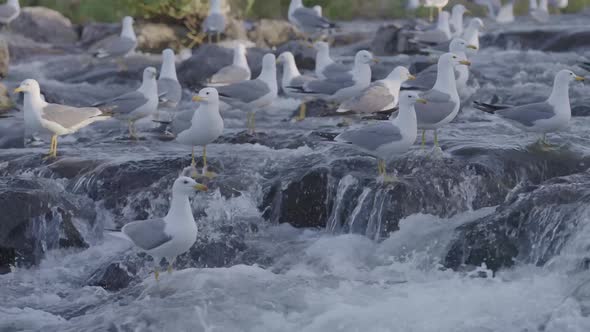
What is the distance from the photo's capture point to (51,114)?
1088 centimetres


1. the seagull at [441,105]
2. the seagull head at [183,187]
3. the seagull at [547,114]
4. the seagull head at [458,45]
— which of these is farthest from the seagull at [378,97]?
the seagull head at [183,187]

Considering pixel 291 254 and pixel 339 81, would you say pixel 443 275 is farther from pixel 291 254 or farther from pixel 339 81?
pixel 339 81

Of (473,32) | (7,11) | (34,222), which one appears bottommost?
(34,222)

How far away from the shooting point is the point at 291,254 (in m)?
9.05

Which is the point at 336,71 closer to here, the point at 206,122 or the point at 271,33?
the point at 206,122

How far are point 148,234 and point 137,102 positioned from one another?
4290 millimetres

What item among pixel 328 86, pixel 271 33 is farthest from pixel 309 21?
pixel 328 86

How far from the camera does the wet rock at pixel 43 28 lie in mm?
21922

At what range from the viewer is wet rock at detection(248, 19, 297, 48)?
20297mm

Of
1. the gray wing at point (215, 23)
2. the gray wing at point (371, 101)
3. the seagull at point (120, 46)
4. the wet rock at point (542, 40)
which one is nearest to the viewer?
the gray wing at point (371, 101)

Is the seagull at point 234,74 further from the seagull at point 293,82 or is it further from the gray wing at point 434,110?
the gray wing at point 434,110

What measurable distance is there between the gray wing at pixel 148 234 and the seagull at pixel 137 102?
13.0ft

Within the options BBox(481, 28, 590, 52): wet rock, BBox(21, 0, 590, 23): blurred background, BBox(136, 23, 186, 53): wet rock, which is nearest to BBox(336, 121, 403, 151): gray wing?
BBox(481, 28, 590, 52): wet rock

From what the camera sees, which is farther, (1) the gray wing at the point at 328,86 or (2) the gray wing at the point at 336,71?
(2) the gray wing at the point at 336,71
